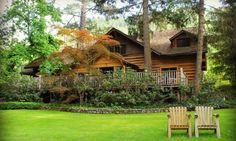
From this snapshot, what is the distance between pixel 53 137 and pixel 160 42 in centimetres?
2223

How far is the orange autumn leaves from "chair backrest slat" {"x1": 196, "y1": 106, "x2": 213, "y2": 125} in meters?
13.2

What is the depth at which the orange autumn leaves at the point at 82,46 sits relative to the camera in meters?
23.8

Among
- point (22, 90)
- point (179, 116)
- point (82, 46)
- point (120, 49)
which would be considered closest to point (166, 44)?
point (120, 49)

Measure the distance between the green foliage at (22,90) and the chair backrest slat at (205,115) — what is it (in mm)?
17272

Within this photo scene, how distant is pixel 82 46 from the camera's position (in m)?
24.5

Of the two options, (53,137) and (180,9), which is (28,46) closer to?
(180,9)

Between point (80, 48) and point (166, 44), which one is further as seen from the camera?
point (166, 44)

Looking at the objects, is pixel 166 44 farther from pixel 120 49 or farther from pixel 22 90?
pixel 22 90

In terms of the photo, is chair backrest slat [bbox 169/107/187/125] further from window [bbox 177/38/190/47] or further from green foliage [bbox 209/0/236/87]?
window [bbox 177/38/190/47]

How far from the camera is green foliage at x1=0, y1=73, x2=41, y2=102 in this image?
26.2 m

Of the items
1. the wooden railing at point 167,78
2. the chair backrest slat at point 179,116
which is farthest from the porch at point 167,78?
the chair backrest slat at point 179,116

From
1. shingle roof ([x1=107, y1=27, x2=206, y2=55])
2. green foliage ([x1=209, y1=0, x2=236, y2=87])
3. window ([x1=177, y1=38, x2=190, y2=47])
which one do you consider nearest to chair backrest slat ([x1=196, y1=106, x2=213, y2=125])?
green foliage ([x1=209, y1=0, x2=236, y2=87])

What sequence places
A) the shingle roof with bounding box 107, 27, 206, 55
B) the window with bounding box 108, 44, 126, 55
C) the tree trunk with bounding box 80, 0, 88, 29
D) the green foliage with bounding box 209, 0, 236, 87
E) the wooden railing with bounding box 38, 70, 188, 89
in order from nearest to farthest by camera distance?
1. the green foliage with bounding box 209, 0, 236, 87
2. the wooden railing with bounding box 38, 70, 188, 89
3. the shingle roof with bounding box 107, 27, 206, 55
4. the window with bounding box 108, 44, 126, 55
5. the tree trunk with bounding box 80, 0, 88, 29

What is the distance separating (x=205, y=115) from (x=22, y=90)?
18383 millimetres
